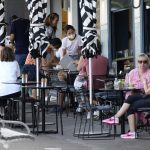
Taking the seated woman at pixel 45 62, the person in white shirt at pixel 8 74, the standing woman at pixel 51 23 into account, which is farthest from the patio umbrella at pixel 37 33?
the standing woman at pixel 51 23

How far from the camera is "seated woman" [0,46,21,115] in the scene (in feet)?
41.3

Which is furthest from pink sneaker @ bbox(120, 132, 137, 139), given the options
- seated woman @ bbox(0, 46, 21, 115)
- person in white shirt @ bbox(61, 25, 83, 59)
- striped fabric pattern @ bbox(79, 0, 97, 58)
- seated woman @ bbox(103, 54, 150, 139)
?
person in white shirt @ bbox(61, 25, 83, 59)

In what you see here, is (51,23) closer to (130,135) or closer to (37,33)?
(37,33)

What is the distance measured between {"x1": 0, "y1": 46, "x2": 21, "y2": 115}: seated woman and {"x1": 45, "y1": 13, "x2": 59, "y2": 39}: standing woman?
119 inches

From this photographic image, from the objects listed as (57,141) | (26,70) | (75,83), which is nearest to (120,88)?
(57,141)

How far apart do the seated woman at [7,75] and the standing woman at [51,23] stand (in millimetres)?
3013

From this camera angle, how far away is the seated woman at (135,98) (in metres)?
10.7

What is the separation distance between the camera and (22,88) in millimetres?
12148

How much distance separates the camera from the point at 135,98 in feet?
35.4

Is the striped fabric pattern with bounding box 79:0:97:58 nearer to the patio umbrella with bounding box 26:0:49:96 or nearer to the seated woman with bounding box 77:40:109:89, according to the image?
the seated woman with bounding box 77:40:109:89

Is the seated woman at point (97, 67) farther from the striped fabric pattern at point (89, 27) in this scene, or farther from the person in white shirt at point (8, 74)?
the striped fabric pattern at point (89, 27)

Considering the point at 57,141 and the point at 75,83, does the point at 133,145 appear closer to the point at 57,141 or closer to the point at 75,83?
the point at 57,141

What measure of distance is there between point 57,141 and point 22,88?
1767mm

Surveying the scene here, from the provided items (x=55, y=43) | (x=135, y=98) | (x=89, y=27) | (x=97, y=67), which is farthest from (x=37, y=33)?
(x=135, y=98)
